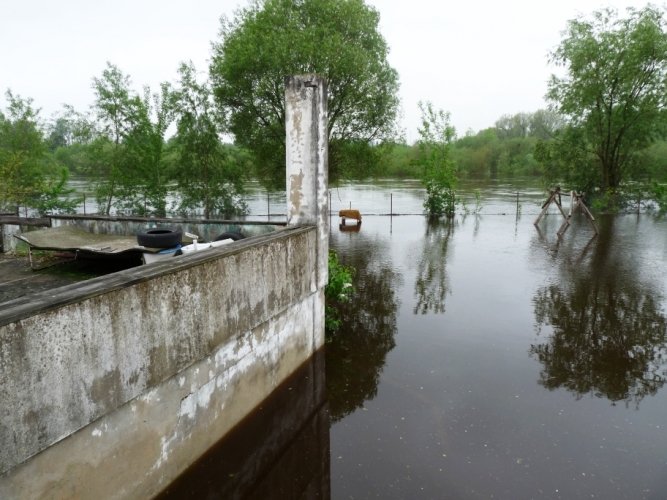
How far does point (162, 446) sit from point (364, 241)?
40.0 feet

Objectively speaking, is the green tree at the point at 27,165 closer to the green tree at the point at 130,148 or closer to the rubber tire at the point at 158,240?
the green tree at the point at 130,148

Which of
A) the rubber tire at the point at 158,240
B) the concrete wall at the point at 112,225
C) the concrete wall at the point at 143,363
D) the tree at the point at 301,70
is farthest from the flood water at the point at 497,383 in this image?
the tree at the point at 301,70

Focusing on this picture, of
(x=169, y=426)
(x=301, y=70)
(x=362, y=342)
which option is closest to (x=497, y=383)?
(x=362, y=342)

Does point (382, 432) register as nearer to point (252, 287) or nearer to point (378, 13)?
point (252, 287)

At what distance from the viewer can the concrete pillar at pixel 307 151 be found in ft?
20.3

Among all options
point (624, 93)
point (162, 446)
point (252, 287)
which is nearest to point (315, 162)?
point (252, 287)

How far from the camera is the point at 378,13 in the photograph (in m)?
19.8

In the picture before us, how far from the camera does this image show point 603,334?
755cm

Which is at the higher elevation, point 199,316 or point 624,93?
point 624,93

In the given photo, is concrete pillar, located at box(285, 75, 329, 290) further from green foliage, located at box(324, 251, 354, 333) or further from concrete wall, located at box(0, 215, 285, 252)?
green foliage, located at box(324, 251, 354, 333)

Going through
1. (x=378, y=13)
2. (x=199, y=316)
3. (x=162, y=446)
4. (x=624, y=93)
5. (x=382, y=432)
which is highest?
(x=378, y=13)

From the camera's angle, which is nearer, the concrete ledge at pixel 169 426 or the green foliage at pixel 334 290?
the concrete ledge at pixel 169 426

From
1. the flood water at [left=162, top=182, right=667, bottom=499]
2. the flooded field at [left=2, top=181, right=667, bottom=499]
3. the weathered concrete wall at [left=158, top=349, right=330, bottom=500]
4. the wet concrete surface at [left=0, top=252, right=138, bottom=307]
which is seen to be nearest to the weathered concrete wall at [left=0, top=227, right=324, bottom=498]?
the weathered concrete wall at [left=158, top=349, right=330, bottom=500]

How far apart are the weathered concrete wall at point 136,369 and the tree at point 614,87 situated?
22.8m
